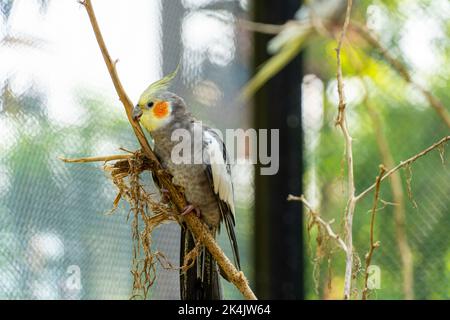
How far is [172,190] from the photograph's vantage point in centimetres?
93

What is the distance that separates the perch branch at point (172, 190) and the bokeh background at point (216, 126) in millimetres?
151

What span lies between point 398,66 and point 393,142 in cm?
17

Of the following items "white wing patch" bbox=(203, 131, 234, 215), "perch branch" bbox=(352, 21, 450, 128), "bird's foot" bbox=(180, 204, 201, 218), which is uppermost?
"perch branch" bbox=(352, 21, 450, 128)

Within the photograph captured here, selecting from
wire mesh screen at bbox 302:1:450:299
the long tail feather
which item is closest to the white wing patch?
the long tail feather

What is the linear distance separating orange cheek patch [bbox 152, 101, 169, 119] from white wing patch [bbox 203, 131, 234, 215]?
3.2 inches

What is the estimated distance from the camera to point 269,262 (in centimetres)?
139

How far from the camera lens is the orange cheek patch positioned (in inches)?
39.8

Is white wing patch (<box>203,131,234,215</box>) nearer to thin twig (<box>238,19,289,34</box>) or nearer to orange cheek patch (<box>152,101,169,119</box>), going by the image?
orange cheek patch (<box>152,101,169,119</box>)

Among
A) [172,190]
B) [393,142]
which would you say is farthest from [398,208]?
[172,190]

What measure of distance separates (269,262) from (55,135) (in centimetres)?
61

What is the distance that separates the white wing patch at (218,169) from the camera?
40.1 inches

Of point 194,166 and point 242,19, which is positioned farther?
point 242,19

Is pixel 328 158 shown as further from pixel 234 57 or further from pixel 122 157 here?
pixel 122 157
